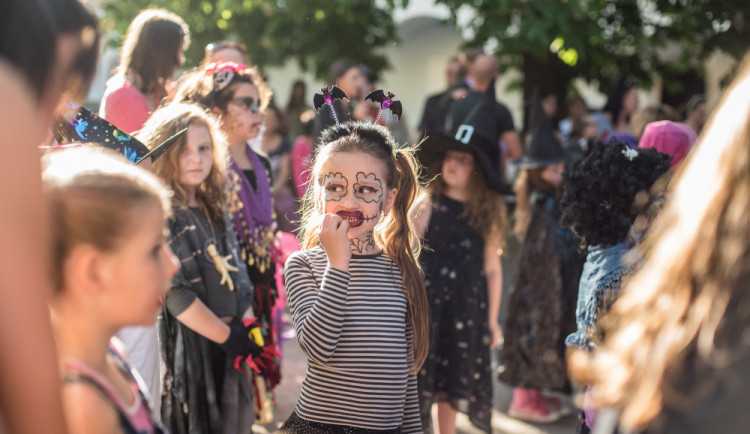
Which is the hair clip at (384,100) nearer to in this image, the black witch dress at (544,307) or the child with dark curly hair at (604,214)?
the child with dark curly hair at (604,214)

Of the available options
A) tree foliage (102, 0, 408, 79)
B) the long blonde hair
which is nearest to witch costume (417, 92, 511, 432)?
the long blonde hair

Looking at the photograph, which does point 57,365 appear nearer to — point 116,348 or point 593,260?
point 116,348

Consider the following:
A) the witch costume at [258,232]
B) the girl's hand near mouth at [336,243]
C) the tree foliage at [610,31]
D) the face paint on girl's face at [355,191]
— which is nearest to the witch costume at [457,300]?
the witch costume at [258,232]

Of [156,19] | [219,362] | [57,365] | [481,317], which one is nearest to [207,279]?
[219,362]

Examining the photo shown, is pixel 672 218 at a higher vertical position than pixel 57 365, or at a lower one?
higher

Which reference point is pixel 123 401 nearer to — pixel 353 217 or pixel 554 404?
pixel 353 217

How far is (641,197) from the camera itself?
2.85 m

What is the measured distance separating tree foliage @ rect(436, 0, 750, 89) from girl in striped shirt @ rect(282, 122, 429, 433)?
245 inches

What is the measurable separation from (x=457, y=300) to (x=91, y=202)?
293cm

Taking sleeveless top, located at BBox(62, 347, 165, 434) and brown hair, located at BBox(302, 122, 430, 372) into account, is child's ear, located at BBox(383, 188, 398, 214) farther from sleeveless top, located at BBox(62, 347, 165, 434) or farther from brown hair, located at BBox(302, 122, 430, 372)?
sleeveless top, located at BBox(62, 347, 165, 434)

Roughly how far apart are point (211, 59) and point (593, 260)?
3155 millimetres

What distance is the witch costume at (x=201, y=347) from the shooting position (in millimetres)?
3207

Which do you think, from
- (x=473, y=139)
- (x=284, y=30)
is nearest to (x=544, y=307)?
(x=473, y=139)

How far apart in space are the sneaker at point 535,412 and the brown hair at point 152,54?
9.87 ft
